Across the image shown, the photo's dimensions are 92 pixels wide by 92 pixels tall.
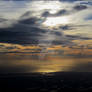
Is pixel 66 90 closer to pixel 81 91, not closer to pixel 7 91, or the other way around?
pixel 81 91

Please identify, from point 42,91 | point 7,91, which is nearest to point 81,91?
point 42,91

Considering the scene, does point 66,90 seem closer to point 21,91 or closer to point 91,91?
point 91,91

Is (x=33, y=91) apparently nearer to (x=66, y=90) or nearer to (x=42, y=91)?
(x=42, y=91)

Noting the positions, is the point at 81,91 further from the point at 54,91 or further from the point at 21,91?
the point at 21,91

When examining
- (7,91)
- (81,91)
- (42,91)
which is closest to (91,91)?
(81,91)

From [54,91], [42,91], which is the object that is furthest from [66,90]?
[42,91]

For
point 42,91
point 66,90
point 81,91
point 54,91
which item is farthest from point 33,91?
point 81,91
